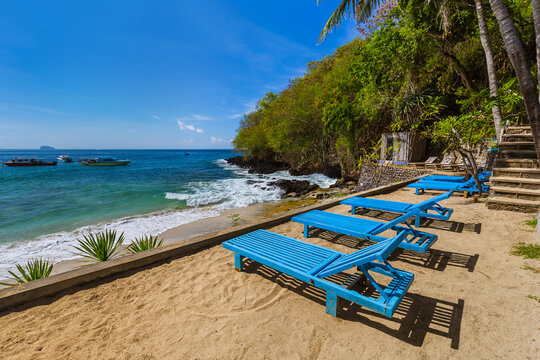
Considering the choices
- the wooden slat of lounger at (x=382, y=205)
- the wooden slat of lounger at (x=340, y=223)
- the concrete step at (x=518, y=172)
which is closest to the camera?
the wooden slat of lounger at (x=340, y=223)

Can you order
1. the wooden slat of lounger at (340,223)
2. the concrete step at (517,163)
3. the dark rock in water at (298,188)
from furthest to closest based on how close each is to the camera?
the dark rock in water at (298,188) < the concrete step at (517,163) < the wooden slat of lounger at (340,223)

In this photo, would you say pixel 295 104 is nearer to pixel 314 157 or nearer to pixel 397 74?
pixel 314 157

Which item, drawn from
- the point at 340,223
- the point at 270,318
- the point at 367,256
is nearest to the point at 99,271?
the point at 270,318

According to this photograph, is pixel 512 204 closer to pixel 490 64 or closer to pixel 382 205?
pixel 382 205

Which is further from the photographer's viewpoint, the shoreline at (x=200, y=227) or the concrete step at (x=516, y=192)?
the shoreline at (x=200, y=227)

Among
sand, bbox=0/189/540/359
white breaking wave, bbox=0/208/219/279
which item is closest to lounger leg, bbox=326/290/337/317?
sand, bbox=0/189/540/359

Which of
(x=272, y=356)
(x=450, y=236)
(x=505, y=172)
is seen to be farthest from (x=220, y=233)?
(x=505, y=172)

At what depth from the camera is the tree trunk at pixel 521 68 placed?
378cm

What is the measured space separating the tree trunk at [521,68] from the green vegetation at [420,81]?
118 inches

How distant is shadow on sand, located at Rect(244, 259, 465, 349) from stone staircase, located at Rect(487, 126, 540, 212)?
505cm

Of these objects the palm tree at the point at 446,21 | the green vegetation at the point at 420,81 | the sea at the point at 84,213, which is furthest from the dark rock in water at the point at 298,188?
the palm tree at the point at 446,21

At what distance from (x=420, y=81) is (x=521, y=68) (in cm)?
1285

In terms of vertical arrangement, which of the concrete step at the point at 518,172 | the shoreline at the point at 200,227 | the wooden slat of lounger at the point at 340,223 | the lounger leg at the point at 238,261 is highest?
the concrete step at the point at 518,172

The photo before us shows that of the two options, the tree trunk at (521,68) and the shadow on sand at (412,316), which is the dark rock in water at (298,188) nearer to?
the tree trunk at (521,68)
